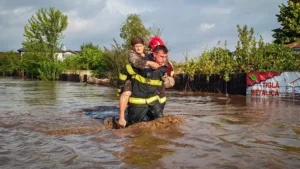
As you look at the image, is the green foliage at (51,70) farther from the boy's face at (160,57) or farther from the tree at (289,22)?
the boy's face at (160,57)

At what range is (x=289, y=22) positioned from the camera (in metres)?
34.5

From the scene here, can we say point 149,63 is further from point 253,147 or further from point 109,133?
point 253,147

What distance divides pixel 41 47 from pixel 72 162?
6464 centimetres

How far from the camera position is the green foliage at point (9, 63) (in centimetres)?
9339

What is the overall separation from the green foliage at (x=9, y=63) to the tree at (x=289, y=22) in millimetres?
73148

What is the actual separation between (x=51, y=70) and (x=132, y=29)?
30.2m

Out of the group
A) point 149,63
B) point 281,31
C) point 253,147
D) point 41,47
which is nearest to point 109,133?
point 149,63

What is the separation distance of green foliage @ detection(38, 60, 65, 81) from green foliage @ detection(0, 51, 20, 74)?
107 ft

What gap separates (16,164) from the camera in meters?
4.42

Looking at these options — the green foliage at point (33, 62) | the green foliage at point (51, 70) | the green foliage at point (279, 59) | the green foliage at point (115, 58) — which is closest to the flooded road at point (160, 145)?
Result: the green foliage at point (279, 59)

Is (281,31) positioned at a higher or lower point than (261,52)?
higher

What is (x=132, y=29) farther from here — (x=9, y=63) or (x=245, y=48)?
Answer: (x=9, y=63)

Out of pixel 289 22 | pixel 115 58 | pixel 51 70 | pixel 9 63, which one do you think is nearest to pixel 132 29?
pixel 115 58

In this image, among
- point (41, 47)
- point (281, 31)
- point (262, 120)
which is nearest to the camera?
point (262, 120)
